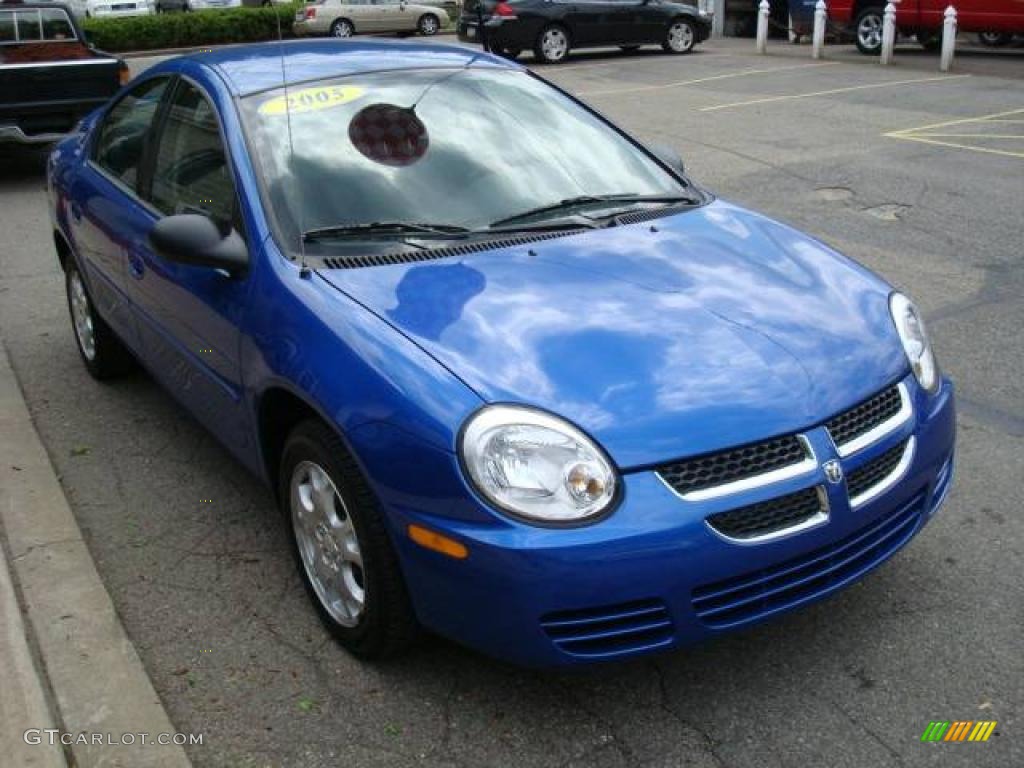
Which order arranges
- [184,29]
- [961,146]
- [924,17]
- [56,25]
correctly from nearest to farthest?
[961,146], [56,25], [924,17], [184,29]

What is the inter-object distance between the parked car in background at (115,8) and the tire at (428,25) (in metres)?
8.02

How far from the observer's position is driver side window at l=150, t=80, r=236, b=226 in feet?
12.6

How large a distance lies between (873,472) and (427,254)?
144 centimetres

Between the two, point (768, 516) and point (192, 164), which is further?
point (192, 164)

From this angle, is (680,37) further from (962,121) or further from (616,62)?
(962,121)

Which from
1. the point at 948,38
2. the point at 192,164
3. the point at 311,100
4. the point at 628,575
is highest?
the point at 311,100

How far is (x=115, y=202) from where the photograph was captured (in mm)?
4691

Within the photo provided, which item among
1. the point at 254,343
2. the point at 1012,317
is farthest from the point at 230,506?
the point at 1012,317

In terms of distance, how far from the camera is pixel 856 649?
317cm

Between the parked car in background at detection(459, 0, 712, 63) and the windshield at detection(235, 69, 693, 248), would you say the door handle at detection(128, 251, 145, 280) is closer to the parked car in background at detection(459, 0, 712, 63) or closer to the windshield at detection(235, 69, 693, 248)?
the windshield at detection(235, 69, 693, 248)

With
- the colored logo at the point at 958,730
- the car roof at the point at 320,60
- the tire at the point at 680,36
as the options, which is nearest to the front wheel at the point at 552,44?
the tire at the point at 680,36

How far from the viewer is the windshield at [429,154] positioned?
3.67 metres

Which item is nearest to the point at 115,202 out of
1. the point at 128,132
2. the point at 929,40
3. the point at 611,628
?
the point at 128,132

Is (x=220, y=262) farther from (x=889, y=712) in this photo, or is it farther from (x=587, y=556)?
(x=889, y=712)
